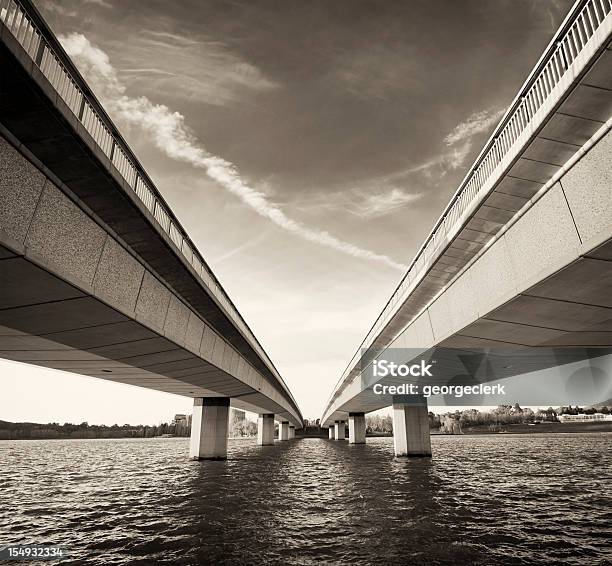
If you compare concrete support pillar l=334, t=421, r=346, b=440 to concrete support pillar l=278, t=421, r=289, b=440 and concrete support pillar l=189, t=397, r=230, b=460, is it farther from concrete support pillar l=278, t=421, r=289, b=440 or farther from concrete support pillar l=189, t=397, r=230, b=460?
concrete support pillar l=189, t=397, r=230, b=460

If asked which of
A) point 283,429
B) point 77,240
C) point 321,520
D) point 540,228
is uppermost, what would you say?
point 283,429

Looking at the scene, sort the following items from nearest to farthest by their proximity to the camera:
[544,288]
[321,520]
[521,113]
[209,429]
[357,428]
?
[544,288] → [521,113] → [321,520] → [209,429] → [357,428]

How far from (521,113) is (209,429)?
3100 cm

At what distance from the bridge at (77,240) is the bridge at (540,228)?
8.41 meters

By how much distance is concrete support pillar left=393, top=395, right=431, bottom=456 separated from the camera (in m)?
32.8

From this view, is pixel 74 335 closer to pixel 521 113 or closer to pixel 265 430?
pixel 521 113

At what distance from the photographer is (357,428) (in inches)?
2552

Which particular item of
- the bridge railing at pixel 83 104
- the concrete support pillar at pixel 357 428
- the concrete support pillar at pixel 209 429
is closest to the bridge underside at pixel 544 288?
the bridge railing at pixel 83 104

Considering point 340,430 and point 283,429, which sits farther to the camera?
point 283,429

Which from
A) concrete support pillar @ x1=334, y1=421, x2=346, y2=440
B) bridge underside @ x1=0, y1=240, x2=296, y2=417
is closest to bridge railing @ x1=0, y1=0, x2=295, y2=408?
bridge underside @ x1=0, y1=240, x2=296, y2=417

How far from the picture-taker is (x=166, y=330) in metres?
14.7

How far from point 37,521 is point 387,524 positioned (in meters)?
9.00

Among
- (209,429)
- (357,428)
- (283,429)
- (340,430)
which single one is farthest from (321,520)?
(283,429)

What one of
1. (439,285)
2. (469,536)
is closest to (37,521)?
(469,536)
